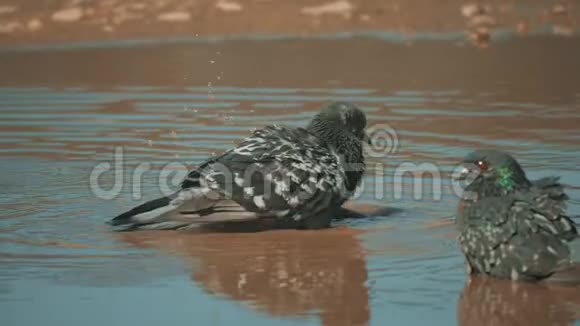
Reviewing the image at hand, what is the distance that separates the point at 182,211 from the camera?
718 cm

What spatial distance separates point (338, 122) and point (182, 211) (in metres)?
1.38

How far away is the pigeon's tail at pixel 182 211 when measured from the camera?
23.5 ft

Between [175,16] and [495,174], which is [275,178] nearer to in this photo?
[495,174]

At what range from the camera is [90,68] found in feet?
45.9

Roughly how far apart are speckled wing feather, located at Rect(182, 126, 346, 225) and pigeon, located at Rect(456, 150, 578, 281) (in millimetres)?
1387

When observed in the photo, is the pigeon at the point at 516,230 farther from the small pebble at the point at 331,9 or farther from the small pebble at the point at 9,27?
the small pebble at the point at 331,9

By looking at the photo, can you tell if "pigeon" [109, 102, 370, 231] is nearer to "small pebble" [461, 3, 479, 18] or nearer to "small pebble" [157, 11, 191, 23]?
"small pebble" [157, 11, 191, 23]

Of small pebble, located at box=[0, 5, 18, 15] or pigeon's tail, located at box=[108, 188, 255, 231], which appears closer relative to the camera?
pigeon's tail, located at box=[108, 188, 255, 231]

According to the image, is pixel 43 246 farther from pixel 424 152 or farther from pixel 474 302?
pixel 424 152

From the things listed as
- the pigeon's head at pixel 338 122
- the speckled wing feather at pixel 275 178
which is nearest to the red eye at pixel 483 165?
the speckled wing feather at pixel 275 178

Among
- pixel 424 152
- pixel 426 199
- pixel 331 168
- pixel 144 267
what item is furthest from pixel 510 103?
pixel 144 267

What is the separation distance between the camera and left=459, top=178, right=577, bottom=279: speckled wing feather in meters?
5.92

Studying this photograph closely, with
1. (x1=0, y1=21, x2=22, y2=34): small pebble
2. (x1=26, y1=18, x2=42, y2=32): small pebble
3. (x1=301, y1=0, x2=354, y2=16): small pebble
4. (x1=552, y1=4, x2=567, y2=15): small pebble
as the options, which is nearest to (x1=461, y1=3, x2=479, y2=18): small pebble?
(x1=552, y1=4, x2=567, y2=15): small pebble

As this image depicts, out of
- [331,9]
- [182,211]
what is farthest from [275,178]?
[331,9]
